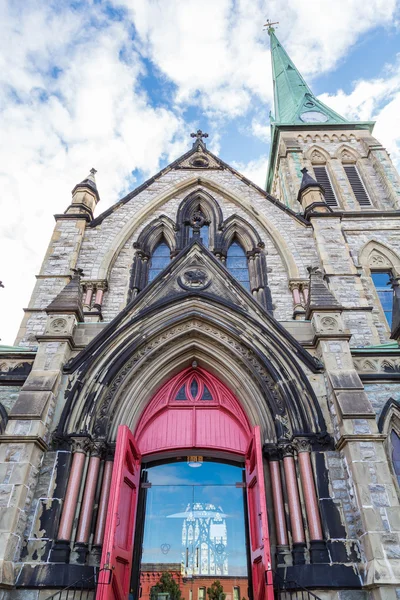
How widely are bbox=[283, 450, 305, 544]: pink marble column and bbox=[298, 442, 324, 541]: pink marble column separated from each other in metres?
0.14

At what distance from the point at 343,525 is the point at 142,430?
390cm

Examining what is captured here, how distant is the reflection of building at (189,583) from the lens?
705cm

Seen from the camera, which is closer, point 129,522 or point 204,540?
point 129,522

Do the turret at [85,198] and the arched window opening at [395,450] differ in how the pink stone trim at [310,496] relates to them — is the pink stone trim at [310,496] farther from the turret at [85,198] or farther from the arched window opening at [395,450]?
the turret at [85,198]

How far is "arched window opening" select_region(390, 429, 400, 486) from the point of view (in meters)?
6.86

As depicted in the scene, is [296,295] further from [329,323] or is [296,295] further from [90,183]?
[90,183]

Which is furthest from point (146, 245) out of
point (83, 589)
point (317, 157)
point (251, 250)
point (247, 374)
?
point (317, 157)

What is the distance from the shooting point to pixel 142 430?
8047 mm

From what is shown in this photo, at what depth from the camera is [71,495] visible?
6.30 meters

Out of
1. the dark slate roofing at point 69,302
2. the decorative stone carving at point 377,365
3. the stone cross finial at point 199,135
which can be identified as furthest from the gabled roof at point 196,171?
the decorative stone carving at point 377,365

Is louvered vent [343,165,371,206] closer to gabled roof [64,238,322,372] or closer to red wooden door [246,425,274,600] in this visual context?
gabled roof [64,238,322,372]

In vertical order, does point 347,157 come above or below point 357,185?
above

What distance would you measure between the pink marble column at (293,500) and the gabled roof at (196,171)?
25.5 ft

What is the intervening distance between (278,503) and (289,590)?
1.13m
